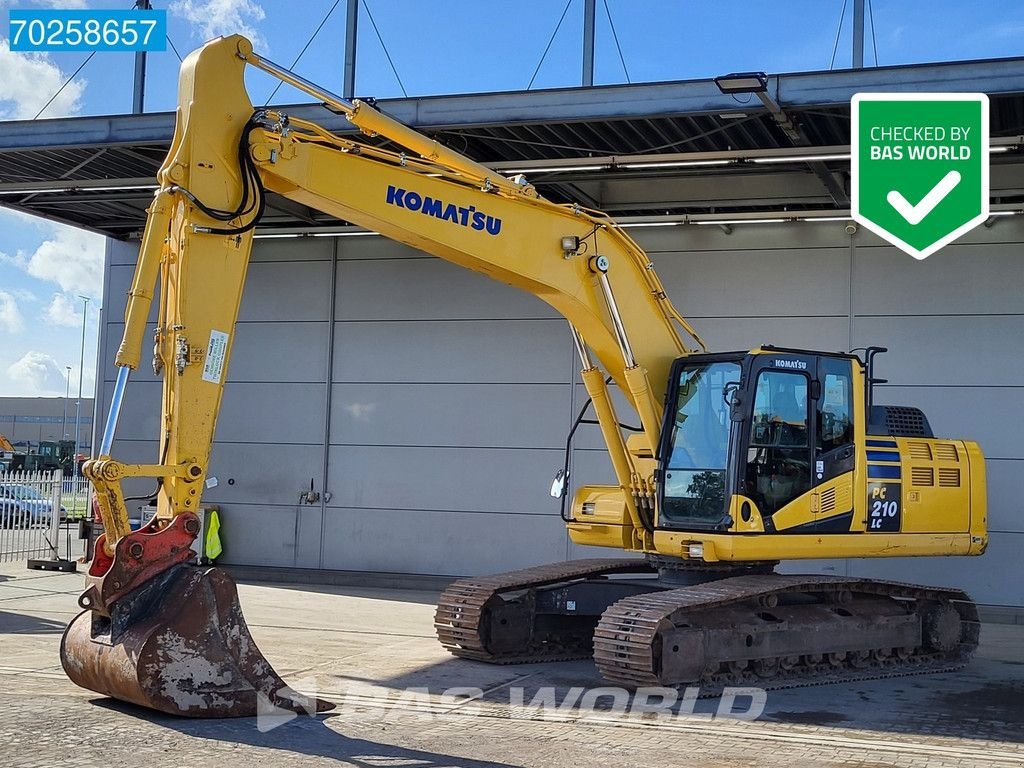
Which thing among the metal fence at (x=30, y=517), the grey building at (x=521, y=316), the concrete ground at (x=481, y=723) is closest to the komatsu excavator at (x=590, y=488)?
the concrete ground at (x=481, y=723)

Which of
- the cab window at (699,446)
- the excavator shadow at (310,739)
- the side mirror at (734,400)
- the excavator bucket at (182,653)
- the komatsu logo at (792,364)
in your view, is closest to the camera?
the excavator shadow at (310,739)

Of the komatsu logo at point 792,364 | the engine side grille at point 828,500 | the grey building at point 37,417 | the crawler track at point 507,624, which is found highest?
the grey building at point 37,417

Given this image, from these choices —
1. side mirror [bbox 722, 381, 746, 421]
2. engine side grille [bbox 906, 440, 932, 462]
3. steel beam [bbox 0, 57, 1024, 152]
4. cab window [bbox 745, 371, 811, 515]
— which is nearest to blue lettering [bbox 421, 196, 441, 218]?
side mirror [bbox 722, 381, 746, 421]

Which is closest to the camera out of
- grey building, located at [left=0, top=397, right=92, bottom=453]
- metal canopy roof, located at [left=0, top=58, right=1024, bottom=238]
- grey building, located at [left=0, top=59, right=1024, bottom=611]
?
metal canopy roof, located at [left=0, top=58, right=1024, bottom=238]

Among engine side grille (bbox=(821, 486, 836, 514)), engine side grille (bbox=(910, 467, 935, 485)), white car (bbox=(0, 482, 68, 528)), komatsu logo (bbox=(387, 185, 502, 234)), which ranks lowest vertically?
white car (bbox=(0, 482, 68, 528))

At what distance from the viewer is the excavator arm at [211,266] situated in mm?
8023

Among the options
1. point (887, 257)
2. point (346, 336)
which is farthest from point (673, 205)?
point (346, 336)

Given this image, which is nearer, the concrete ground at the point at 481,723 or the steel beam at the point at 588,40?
the concrete ground at the point at 481,723

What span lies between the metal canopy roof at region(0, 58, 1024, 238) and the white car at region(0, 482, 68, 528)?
4.68 metres

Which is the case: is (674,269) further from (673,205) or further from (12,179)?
(12,179)

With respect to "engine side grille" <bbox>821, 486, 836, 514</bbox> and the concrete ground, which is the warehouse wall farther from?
"engine side grille" <bbox>821, 486, 836, 514</bbox>

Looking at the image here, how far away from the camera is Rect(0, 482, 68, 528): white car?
20.2m

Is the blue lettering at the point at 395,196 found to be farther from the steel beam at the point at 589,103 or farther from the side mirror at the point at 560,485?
the steel beam at the point at 589,103

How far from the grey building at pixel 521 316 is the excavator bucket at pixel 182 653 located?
7.98 m
